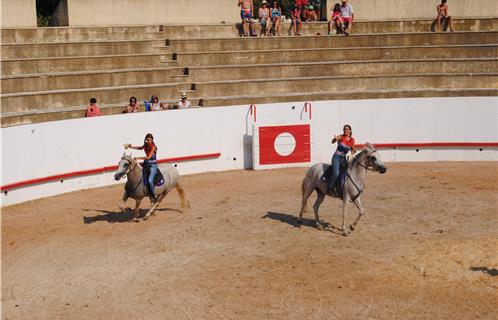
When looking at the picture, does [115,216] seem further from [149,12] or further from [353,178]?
[149,12]

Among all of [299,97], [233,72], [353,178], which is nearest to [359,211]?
[353,178]

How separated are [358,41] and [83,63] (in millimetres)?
10958

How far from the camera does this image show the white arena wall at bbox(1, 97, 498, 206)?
23.0 meters

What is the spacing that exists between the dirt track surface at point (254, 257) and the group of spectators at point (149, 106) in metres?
2.56

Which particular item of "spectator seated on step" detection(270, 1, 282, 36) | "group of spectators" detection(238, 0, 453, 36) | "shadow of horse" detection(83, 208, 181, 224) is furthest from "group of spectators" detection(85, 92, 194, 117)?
"spectator seated on step" detection(270, 1, 282, 36)

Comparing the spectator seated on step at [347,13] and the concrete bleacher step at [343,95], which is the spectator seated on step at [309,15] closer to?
the spectator seated on step at [347,13]

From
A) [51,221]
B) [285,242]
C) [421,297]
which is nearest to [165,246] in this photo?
[285,242]

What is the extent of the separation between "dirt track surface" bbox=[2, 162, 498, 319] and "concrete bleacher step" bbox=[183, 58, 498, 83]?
294 inches

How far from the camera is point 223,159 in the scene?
87.8 ft

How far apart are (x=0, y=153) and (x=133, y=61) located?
8937 millimetres

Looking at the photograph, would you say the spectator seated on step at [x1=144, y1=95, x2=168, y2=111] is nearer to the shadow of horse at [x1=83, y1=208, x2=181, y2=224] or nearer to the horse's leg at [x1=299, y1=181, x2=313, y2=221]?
the shadow of horse at [x1=83, y1=208, x2=181, y2=224]

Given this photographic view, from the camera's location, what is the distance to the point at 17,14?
2991 centimetres

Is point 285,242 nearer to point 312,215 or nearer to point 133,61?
point 312,215

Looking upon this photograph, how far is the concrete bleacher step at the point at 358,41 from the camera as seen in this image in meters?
31.6
